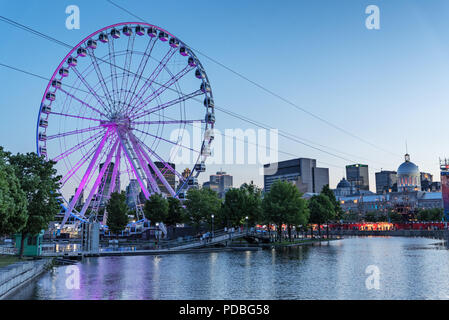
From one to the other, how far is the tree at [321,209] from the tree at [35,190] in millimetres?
75113

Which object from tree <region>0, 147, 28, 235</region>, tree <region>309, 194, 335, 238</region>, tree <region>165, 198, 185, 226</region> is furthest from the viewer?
tree <region>309, 194, 335, 238</region>

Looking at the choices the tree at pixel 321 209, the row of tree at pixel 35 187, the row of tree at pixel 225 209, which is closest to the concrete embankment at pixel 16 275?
the row of tree at pixel 35 187

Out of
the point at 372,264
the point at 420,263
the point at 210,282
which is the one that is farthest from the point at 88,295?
the point at 420,263

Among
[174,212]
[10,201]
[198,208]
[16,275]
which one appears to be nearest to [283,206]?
[198,208]

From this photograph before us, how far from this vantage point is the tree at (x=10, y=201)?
97.1ft

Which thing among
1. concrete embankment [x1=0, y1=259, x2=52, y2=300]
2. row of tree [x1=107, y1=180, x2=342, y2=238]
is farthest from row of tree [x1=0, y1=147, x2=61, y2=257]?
row of tree [x1=107, y1=180, x2=342, y2=238]

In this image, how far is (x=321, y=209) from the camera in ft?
357

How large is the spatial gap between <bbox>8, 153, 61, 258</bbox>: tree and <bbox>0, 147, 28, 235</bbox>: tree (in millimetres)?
6104

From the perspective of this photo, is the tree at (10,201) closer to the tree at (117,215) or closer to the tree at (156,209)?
the tree at (156,209)

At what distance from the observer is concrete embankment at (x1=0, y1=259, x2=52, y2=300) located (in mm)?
25681

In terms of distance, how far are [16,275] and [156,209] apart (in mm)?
54144

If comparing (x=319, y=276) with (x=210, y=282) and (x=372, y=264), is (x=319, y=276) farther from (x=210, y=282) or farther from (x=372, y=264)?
(x=372, y=264)

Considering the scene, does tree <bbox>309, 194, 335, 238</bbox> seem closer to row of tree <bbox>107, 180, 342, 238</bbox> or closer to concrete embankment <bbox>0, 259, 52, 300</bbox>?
row of tree <bbox>107, 180, 342, 238</bbox>

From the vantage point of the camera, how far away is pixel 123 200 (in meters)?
88.9
